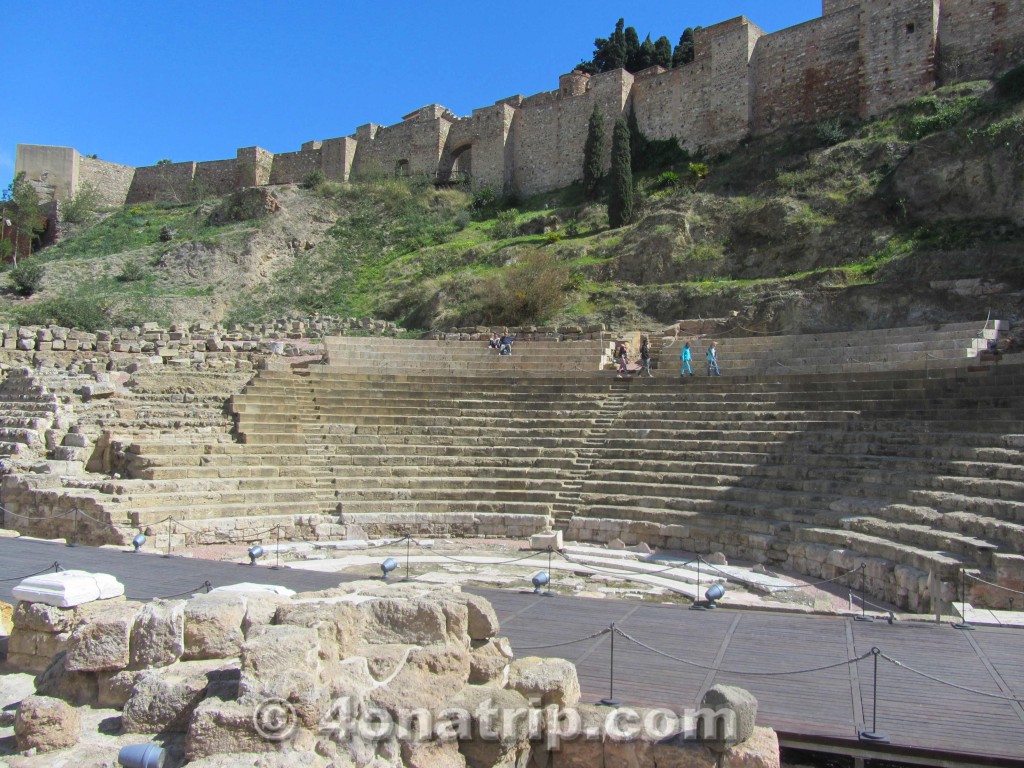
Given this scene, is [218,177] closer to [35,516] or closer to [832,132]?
[832,132]

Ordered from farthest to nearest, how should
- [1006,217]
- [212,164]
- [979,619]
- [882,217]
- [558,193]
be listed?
[212,164] → [558,193] → [882,217] → [1006,217] → [979,619]

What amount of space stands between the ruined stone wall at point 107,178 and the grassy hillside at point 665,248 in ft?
28.2

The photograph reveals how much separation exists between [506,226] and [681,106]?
841 centimetres

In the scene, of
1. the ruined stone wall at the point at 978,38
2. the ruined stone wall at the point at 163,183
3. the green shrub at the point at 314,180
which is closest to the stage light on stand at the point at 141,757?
the ruined stone wall at the point at 978,38

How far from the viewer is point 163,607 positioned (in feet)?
16.0

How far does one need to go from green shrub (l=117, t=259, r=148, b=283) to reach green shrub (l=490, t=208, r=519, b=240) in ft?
44.7

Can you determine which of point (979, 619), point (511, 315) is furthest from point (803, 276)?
point (979, 619)

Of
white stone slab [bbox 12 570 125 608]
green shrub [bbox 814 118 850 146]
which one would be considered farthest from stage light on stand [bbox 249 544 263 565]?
green shrub [bbox 814 118 850 146]

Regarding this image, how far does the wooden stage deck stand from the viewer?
459cm

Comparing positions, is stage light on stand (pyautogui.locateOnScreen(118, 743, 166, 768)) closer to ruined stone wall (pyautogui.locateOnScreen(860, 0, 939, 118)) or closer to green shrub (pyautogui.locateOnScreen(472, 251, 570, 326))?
green shrub (pyautogui.locateOnScreen(472, 251, 570, 326))

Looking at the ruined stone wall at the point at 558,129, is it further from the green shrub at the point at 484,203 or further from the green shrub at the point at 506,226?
the green shrub at the point at 506,226

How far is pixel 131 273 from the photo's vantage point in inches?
1254

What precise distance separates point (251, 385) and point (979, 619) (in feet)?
40.8

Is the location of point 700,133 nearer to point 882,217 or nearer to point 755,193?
point 755,193
